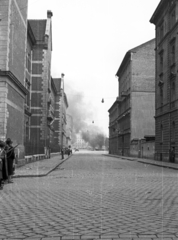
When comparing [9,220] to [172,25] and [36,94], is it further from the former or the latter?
[36,94]

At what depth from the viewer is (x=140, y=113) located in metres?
50.4

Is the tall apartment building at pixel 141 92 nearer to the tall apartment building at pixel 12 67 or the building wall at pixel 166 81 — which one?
the building wall at pixel 166 81

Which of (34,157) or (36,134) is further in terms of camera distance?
(36,134)

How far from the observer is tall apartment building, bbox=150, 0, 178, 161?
3105 cm

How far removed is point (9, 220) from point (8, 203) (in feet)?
6.52

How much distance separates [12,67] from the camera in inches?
840

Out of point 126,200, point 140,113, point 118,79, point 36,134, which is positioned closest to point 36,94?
point 36,134

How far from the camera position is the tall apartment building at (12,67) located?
19.5 meters

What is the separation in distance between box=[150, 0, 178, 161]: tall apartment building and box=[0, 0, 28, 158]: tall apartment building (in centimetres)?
1419

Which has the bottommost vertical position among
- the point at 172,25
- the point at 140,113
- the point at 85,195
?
the point at 85,195

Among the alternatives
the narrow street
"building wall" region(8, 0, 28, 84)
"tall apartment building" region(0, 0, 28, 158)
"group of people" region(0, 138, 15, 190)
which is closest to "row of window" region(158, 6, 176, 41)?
"building wall" region(8, 0, 28, 84)

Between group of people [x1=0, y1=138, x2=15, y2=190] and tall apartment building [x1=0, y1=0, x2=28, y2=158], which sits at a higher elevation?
tall apartment building [x1=0, y1=0, x2=28, y2=158]

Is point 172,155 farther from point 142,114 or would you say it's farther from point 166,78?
point 142,114

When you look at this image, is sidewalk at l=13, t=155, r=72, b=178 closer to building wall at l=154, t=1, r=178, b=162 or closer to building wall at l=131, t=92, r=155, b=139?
building wall at l=154, t=1, r=178, b=162
